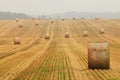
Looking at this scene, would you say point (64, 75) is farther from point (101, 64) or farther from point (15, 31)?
point (15, 31)

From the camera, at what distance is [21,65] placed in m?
23.5

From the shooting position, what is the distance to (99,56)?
20.4 metres

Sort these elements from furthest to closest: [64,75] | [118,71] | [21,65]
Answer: [21,65], [118,71], [64,75]

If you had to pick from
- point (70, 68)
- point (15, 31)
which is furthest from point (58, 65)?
point (15, 31)

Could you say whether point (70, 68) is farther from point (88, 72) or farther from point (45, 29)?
point (45, 29)

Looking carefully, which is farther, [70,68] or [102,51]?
[70,68]

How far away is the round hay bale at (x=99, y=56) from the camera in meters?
20.3

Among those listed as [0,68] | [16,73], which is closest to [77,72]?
[16,73]

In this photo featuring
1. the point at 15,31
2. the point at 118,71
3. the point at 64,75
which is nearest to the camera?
the point at 64,75

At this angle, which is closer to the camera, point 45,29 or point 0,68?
point 0,68

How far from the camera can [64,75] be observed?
18797 mm

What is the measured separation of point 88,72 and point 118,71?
1.75 meters

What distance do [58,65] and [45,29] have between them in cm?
4389

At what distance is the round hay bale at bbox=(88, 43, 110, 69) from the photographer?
66.7ft
